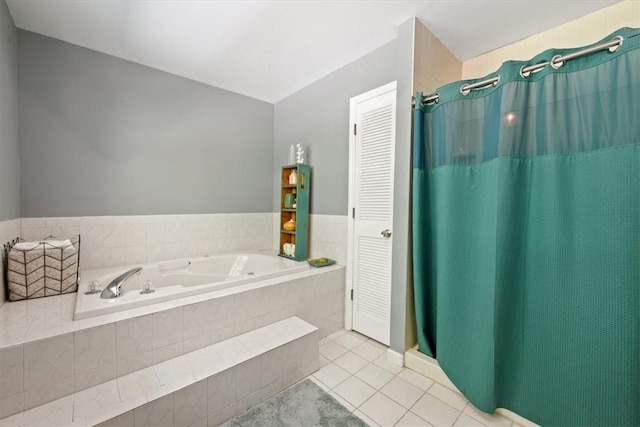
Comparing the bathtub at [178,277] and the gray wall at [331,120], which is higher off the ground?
Result: the gray wall at [331,120]

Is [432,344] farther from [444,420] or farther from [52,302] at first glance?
[52,302]

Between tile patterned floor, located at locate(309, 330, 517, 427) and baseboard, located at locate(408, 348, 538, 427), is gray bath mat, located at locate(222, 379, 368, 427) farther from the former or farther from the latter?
baseboard, located at locate(408, 348, 538, 427)

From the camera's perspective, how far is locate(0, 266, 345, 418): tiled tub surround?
1162 mm

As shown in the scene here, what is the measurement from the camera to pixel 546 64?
128 cm

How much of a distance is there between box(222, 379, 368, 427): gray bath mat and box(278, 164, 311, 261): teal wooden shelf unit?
133 cm

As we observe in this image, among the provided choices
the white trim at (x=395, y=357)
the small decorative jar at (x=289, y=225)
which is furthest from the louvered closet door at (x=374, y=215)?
the small decorative jar at (x=289, y=225)

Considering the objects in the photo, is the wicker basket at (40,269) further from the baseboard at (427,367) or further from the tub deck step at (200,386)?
the baseboard at (427,367)

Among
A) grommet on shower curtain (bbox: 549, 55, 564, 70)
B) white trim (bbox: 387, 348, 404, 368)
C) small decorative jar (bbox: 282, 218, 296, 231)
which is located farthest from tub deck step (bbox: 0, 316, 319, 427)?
grommet on shower curtain (bbox: 549, 55, 564, 70)

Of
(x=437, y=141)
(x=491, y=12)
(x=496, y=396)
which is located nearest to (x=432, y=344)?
(x=496, y=396)

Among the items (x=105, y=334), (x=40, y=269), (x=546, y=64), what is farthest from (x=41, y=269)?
(x=546, y=64)

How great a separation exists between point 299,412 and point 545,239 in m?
1.62

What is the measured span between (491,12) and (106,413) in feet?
10.1

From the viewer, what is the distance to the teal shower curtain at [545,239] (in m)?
1.11

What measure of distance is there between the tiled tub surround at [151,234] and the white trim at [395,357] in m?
2.00
